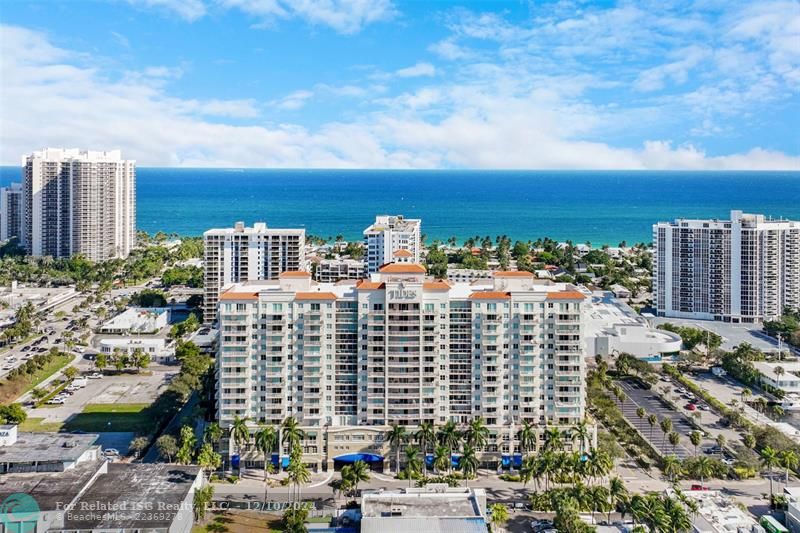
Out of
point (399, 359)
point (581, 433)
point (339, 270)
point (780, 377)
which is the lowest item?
point (581, 433)

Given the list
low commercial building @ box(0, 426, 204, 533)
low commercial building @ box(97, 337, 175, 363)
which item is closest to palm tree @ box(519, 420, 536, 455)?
low commercial building @ box(0, 426, 204, 533)

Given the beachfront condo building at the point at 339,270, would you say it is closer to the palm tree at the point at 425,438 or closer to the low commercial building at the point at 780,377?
the palm tree at the point at 425,438

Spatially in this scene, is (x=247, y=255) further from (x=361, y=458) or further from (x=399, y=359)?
(x=361, y=458)

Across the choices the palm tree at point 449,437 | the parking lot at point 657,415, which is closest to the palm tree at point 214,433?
the palm tree at point 449,437

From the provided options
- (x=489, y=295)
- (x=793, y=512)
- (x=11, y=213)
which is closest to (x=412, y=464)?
(x=489, y=295)

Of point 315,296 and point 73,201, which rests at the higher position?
point 73,201

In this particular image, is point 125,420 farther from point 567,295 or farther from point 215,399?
point 567,295

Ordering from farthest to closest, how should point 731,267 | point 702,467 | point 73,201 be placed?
point 73,201 → point 731,267 → point 702,467
